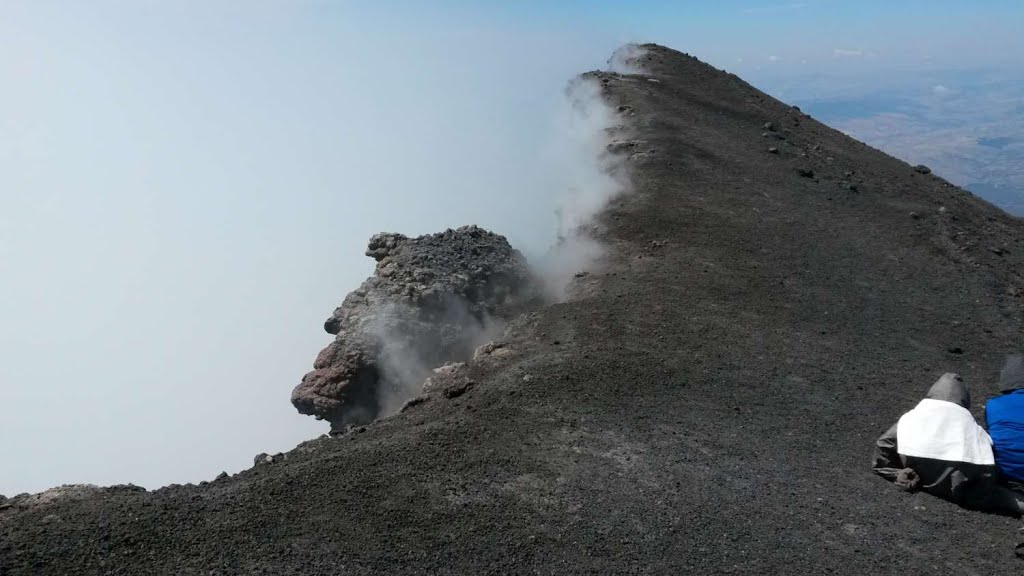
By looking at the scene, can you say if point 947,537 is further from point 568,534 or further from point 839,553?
point 568,534

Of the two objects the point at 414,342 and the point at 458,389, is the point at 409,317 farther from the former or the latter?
the point at 458,389

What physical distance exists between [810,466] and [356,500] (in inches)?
215

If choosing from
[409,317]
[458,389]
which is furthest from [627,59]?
[458,389]

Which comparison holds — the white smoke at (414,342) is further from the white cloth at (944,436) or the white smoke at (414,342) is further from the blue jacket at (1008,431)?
the blue jacket at (1008,431)

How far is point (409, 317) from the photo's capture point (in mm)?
12867

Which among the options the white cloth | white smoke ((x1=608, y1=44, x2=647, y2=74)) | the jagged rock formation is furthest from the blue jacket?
white smoke ((x1=608, y1=44, x2=647, y2=74))

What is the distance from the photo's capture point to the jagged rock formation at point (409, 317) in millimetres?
12188

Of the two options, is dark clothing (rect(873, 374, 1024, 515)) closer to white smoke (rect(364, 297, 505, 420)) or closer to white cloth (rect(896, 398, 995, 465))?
white cloth (rect(896, 398, 995, 465))

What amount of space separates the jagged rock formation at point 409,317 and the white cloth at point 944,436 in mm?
7392

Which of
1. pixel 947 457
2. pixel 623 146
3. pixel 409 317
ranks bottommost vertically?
pixel 947 457

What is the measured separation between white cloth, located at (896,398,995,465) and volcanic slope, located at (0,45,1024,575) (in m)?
0.58

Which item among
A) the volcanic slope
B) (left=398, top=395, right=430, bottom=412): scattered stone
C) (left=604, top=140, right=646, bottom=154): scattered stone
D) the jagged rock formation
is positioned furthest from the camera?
(left=604, top=140, right=646, bottom=154): scattered stone

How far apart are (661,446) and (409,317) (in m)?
6.22

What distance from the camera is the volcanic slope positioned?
21.0ft
